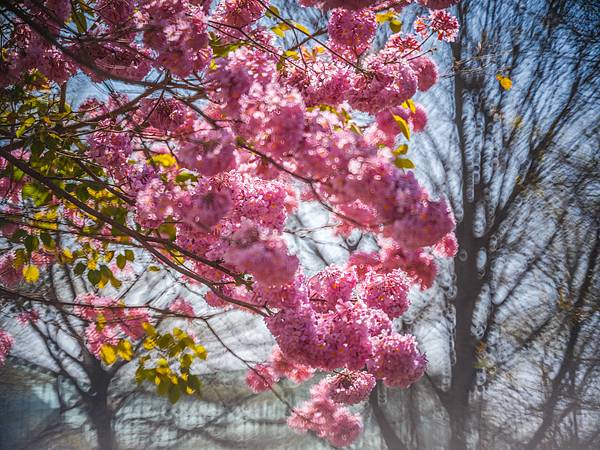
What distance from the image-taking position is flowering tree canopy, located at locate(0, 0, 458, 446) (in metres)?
1.34

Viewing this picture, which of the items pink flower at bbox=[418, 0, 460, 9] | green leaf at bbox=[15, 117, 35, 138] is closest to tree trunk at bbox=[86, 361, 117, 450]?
green leaf at bbox=[15, 117, 35, 138]

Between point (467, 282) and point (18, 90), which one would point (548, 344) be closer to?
point (467, 282)

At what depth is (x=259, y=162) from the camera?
150 cm


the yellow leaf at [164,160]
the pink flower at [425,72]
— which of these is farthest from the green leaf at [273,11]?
the pink flower at [425,72]

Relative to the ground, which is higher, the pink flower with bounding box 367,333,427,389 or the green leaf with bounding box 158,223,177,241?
the green leaf with bounding box 158,223,177,241

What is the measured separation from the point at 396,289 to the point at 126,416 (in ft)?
26.6

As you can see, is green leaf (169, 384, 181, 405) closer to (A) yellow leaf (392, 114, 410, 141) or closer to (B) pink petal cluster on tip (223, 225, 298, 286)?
(B) pink petal cluster on tip (223, 225, 298, 286)

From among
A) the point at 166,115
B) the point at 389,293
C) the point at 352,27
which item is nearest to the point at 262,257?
the point at 389,293

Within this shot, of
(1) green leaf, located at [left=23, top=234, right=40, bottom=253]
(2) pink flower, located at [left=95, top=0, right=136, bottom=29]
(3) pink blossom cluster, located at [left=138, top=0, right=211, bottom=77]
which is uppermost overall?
(2) pink flower, located at [left=95, top=0, right=136, bottom=29]

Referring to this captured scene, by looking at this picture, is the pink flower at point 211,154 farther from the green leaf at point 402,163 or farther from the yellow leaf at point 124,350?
the yellow leaf at point 124,350

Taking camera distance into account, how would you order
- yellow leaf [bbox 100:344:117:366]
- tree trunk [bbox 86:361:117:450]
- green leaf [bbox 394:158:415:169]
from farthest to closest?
tree trunk [bbox 86:361:117:450] < yellow leaf [bbox 100:344:117:366] < green leaf [bbox 394:158:415:169]

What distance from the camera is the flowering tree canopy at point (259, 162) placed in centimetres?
134

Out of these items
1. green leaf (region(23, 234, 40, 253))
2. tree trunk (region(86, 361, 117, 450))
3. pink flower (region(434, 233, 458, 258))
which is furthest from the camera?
tree trunk (region(86, 361, 117, 450))

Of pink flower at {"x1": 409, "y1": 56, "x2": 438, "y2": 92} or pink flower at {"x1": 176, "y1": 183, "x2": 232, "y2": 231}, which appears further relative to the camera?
pink flower at {"x1": 409, "y1": 56, "x2": 438, "y2": 92}
